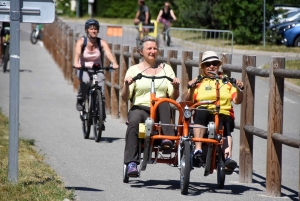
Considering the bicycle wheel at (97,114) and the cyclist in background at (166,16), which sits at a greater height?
the cyclist in background at (166,16)

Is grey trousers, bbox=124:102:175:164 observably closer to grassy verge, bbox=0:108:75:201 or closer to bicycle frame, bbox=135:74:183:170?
bicycle frame, bbox=135:74:183:170

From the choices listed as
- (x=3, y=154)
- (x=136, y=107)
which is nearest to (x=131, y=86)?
(x=136, y=107)

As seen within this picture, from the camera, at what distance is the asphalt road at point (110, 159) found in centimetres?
844

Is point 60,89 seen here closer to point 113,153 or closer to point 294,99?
point 294,99

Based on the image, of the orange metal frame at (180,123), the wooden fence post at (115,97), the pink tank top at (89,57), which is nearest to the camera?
the orange metal frame at (180,123)

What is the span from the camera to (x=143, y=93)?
9000mm

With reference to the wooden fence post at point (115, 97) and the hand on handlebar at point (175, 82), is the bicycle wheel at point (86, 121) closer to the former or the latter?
the wooden fence post at point (115, 97)

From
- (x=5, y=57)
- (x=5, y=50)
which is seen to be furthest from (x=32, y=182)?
Result: (x=5, y=50)

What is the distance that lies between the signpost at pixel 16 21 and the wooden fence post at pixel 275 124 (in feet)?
7.63

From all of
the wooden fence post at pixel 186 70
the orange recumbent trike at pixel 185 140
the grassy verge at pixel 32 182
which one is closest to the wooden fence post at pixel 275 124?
the orange recumbent trike at pixel 185 140

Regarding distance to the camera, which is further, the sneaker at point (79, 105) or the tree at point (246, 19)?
the tree at point (246, 19)

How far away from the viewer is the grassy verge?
7513mm

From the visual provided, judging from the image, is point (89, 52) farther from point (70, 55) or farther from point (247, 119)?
point (70, 55)

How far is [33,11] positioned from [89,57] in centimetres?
529
